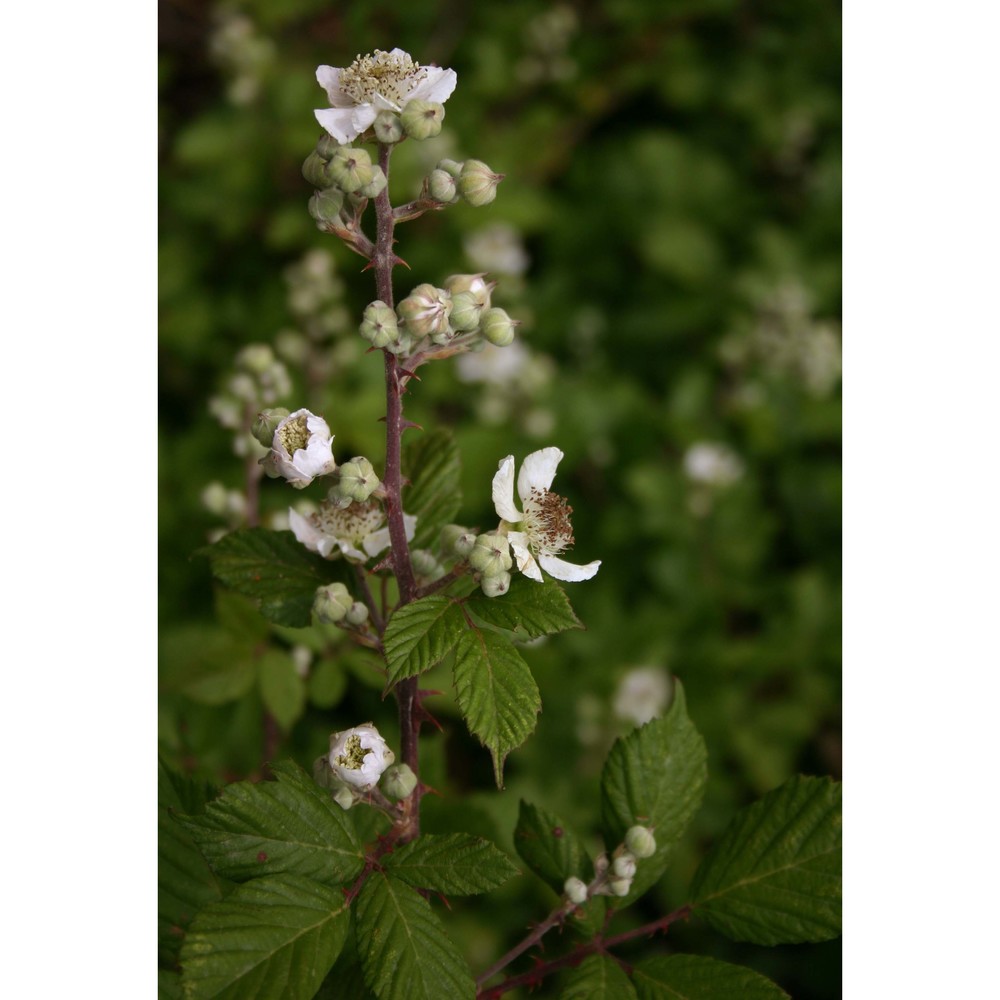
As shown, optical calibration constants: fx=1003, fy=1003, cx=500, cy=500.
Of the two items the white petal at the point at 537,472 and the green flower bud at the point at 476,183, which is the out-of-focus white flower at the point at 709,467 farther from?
the green flower bud at the point at 476,183

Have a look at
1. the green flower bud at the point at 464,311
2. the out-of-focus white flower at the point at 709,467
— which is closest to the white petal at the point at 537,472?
the green flower bud at the point at 464,311

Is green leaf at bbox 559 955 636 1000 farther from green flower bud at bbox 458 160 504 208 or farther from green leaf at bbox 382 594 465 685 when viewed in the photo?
green flower bud at bbox 458 160 504 208

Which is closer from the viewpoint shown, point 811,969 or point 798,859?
point 798,859

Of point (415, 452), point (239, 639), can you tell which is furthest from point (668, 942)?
point (415, 452)

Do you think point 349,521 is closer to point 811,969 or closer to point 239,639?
point 239,639

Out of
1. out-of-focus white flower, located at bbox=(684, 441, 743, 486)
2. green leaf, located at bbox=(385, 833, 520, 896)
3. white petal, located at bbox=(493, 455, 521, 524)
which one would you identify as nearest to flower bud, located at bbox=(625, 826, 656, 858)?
green leaf, located at bbox=(385, 833, 520, 896)

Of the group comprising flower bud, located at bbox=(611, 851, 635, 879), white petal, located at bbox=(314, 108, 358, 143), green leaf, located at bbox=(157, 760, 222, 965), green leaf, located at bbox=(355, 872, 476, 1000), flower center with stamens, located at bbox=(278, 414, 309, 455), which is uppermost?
white petal, located at bbox=(314, 108, 358, 143)

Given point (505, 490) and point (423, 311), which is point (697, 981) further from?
point (423, 311)
